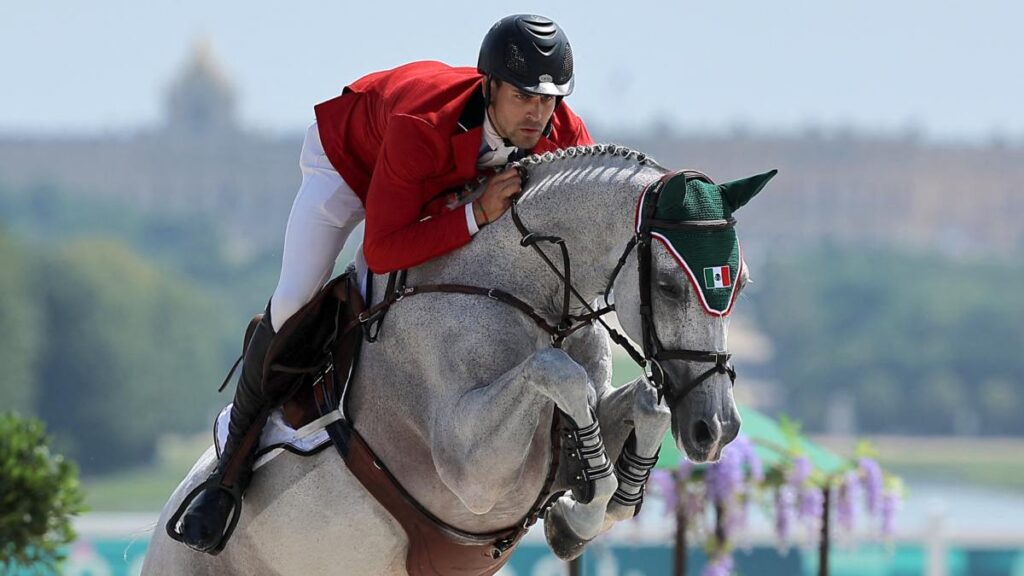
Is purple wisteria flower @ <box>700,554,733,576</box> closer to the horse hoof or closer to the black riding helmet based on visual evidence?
the horse hoof

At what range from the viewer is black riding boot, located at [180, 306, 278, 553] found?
5945mm

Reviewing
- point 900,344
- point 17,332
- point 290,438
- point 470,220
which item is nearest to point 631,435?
point 470,220

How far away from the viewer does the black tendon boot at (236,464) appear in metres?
5.95

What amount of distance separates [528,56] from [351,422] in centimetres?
133

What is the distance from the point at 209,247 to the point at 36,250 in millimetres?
34191

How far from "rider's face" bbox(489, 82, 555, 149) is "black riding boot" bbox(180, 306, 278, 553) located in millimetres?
1108

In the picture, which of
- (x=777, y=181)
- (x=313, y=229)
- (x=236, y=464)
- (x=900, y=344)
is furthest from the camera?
(x=777, y=181)

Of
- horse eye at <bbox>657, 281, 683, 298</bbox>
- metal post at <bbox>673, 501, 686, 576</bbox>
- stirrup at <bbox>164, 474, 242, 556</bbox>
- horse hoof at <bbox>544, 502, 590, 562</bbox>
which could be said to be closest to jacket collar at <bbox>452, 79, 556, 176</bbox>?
horse eye at <bbox>657, 281, 683, 298</bbox>

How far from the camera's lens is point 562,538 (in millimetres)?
5543

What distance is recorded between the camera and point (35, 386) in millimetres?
77875

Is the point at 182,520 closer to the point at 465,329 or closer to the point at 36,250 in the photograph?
the point at 465,329

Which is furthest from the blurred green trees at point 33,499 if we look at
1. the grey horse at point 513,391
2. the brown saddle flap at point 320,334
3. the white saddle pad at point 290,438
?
the brown saddle flap at point 320,334

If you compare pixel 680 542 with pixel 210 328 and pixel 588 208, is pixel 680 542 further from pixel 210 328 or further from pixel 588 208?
pixel 210 328

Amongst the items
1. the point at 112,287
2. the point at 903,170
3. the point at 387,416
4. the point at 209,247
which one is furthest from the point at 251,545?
the point at 903,170
